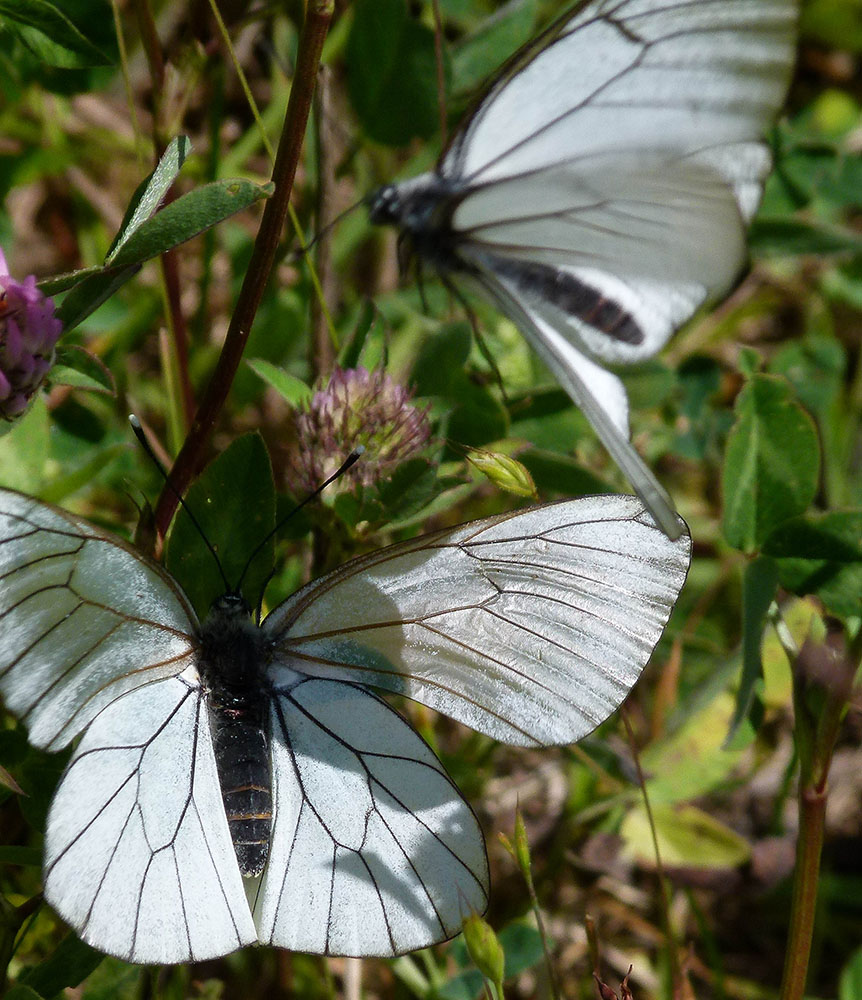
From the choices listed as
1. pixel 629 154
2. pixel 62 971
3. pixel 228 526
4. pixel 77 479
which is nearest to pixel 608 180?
pixel 629 154

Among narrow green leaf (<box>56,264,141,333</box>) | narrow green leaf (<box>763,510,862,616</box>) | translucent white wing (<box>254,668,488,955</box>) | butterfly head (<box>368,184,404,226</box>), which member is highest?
narrow green leaf (<box>56,264,141,333</box>)

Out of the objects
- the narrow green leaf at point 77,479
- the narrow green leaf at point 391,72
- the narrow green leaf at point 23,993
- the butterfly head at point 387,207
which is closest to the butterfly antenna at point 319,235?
the butterfly head at point 387,207

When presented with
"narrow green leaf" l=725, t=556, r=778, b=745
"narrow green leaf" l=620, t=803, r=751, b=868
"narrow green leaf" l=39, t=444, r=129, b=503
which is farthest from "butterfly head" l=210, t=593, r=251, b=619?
"narrow green leaf" l=620, t=803, r=751, b=868

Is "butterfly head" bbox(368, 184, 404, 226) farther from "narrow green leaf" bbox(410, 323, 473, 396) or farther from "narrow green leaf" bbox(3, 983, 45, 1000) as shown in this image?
"narrow green leaf" bbox(3, 983, 45, 1000)

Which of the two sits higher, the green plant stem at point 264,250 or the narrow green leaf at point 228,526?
the green plant stem at point 264,250

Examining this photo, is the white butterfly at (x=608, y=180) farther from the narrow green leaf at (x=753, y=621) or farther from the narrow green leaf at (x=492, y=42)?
the narrow green leaf at (x=492, y=42)

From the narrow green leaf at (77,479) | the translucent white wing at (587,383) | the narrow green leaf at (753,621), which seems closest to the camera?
the translucent white wing at (587,383)
